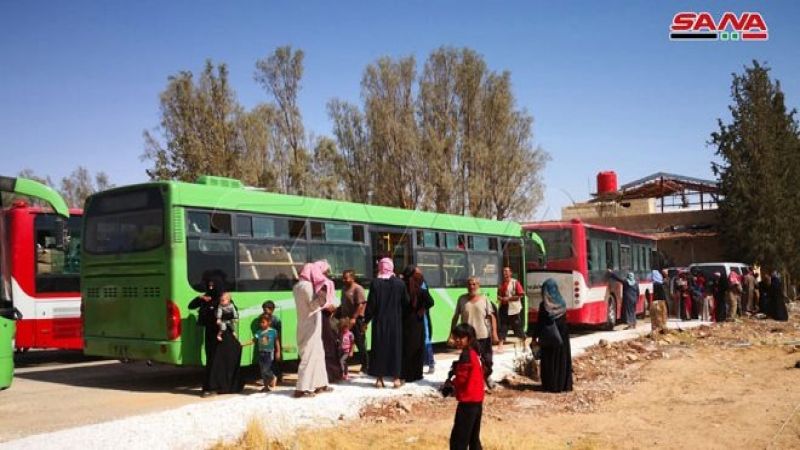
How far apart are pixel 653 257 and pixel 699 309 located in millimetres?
2554

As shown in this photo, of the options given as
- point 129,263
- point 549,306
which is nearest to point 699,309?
point 549,306

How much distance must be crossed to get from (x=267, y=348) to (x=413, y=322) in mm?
2036

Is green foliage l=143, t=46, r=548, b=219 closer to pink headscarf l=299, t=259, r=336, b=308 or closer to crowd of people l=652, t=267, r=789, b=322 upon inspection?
Answer: crowd of people l=652, t=267, r=789, b=322

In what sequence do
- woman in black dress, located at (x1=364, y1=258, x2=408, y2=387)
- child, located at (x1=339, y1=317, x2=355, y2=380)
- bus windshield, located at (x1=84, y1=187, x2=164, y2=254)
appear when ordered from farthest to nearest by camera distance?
child, located at (x1=339, y1=317, x2=355, y2=380) → woman in black dress, located at (x1=364, y1=258, x2=408, y2=387) → bus windshield, located at (x1=84, y1=187, x2=164, y2=254)

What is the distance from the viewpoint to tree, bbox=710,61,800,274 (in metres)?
36.1

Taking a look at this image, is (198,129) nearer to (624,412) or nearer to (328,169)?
(328,169)

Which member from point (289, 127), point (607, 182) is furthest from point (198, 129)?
point (607, 182)

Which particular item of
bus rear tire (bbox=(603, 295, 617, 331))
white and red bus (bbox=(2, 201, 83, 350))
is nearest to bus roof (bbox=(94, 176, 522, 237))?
white and red bus (bbox=(2, 201, 83, 350))

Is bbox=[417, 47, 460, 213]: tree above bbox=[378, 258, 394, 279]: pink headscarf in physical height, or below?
above

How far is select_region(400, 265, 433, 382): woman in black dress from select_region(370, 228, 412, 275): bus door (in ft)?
7.57

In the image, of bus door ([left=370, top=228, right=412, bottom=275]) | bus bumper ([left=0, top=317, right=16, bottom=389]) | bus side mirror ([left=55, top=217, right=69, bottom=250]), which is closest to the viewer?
bus bumper ([left=0, top=317, right=16, bottom=389])

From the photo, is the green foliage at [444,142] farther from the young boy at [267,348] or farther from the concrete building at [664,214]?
the young boy at [267,348]

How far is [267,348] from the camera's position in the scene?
31.9 ft

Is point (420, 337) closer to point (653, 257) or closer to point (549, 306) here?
point (549, 306)
